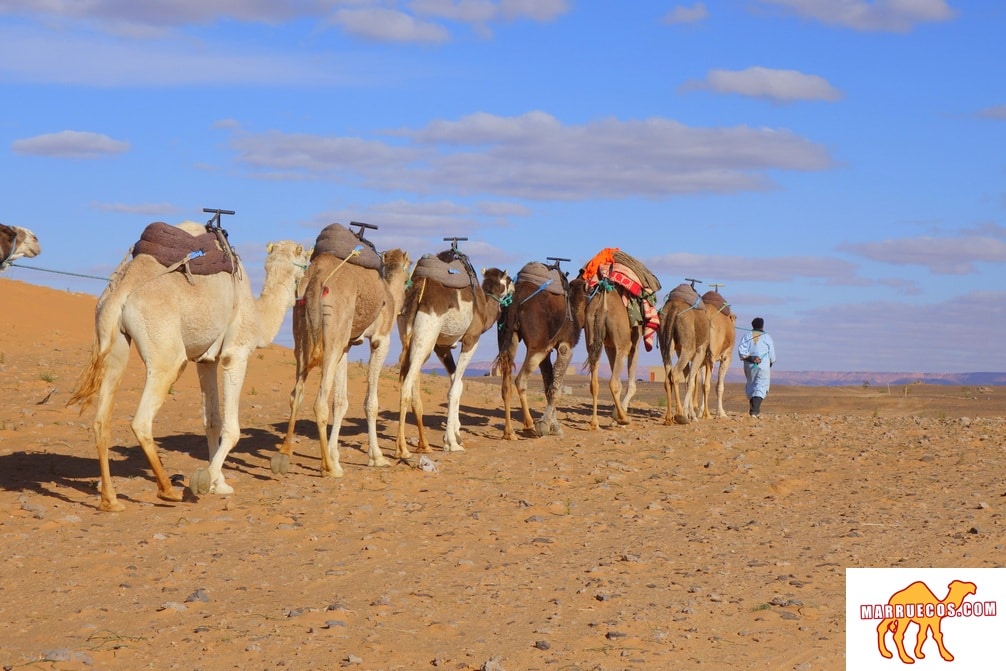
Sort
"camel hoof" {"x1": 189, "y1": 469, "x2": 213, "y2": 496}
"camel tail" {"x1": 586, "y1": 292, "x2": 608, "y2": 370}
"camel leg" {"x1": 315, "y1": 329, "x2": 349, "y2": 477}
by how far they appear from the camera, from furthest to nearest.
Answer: "camel tail" {"x1": 586, "y1": 292, "x2": 608, "y2": 370} → "camel leg" {"x1": 315, "y1": 329, "x2": 349, "y2": 477} → "camel hoof" {"x1": 189, "y1": 469, "x2": 213, "y2": 496}

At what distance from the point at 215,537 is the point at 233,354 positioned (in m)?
2.33

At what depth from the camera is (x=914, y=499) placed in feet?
39.1

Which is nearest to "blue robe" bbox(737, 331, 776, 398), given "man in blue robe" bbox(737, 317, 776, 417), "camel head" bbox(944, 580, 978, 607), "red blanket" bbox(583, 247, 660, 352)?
"man in blue robe" bbox(737, 317, 776, 417)

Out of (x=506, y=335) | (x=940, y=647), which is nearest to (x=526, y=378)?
(x=506, y=335)

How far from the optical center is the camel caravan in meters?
10.9

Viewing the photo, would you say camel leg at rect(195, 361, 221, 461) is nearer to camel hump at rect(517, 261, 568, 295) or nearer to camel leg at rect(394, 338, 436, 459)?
camel leg at rect(394, 338, 436, 459)

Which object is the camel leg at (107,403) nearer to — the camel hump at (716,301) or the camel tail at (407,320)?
the camel tail at (407,320)

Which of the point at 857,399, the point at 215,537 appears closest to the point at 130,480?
the point at 215,537

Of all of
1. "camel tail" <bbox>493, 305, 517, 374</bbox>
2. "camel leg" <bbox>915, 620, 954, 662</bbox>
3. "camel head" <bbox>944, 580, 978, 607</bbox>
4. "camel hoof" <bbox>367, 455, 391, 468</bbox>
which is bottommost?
"camel leg" <bbox>915, 620, 954, 662</bbox>

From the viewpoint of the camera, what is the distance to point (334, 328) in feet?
42.8

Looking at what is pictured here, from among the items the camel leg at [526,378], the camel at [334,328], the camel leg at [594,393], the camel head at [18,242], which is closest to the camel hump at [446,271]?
the camel at [334,328]

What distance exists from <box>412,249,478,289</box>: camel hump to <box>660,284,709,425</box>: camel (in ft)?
Result: 18.7

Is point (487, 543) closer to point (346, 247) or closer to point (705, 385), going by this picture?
point (346, 247)

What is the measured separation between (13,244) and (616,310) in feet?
Result: 31.0
